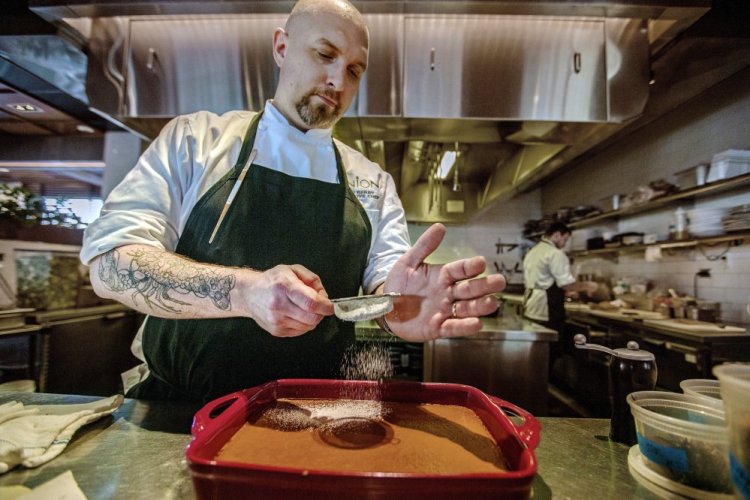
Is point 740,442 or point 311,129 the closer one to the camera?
point 740,442

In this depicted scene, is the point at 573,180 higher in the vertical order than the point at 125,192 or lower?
higher

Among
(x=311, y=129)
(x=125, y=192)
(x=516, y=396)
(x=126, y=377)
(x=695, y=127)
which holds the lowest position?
(x=516, y=396)

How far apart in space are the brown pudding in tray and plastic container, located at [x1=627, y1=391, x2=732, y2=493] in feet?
0.96

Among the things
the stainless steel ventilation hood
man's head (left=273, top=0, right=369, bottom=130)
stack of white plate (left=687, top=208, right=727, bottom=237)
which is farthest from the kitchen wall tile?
man's head (left=273, top=0, right=369, bottom=130)

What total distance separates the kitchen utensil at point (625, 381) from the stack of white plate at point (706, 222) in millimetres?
3078

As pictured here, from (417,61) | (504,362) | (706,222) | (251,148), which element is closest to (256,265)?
(251,148)

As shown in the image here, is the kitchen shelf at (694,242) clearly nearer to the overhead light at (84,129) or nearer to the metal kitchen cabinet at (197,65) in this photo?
the metal kitchen cabinet at (197,65)

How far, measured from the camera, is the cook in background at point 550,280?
14.2ft

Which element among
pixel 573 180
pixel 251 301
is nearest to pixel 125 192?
pixel 251 301

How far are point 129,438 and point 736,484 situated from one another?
1.10 meters

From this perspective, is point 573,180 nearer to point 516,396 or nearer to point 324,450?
point 516,396

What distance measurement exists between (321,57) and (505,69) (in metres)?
1.66

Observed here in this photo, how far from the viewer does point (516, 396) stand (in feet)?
8.58

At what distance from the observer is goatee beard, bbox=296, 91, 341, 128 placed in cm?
118
